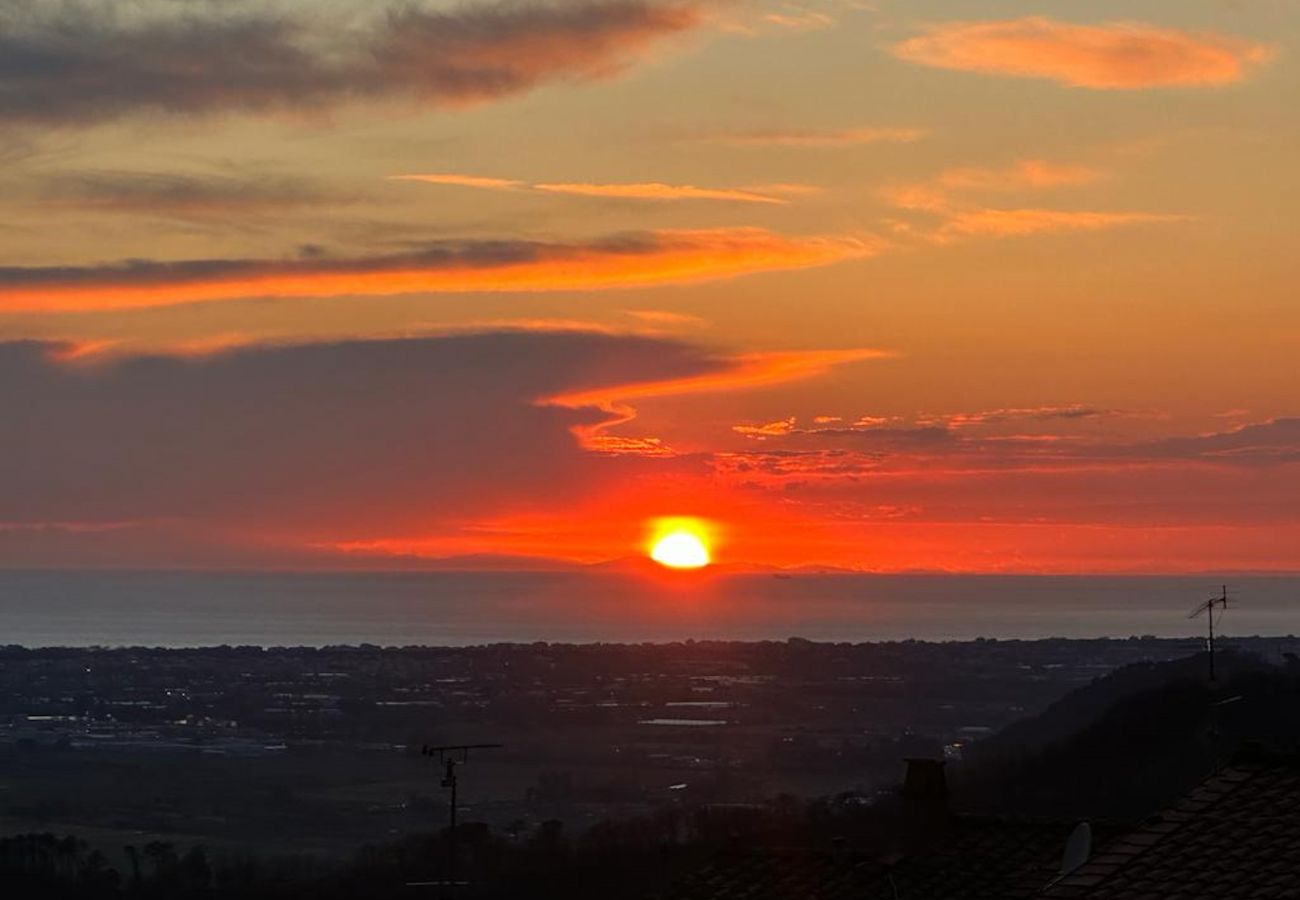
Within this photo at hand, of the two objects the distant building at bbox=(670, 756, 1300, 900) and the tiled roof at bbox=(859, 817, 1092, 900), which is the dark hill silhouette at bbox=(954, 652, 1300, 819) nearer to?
the tiled roof at bbox=(859, 817, 1092, 900)

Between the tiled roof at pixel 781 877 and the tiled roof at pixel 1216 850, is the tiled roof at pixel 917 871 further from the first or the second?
the tiled roof at pixel 1216 850

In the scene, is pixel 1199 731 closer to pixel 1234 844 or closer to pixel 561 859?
pixel 561 859

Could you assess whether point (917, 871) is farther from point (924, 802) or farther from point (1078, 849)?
point (1078, 849)

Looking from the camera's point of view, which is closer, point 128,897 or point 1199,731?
A: point 1199,731

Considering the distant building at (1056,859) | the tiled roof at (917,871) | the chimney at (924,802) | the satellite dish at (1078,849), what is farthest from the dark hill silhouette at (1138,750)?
the satellite dish at (1078,849)

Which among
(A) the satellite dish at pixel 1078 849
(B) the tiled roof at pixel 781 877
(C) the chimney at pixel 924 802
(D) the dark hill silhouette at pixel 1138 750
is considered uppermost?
(D) the dark hill silhouette at pixel 1138 750

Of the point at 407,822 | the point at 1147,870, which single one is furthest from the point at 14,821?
the point at 1147,870

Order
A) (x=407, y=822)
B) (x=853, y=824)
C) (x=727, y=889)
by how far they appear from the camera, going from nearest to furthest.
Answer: (x=727, y=889), (x=853, y=824), (x=407, y=822)
